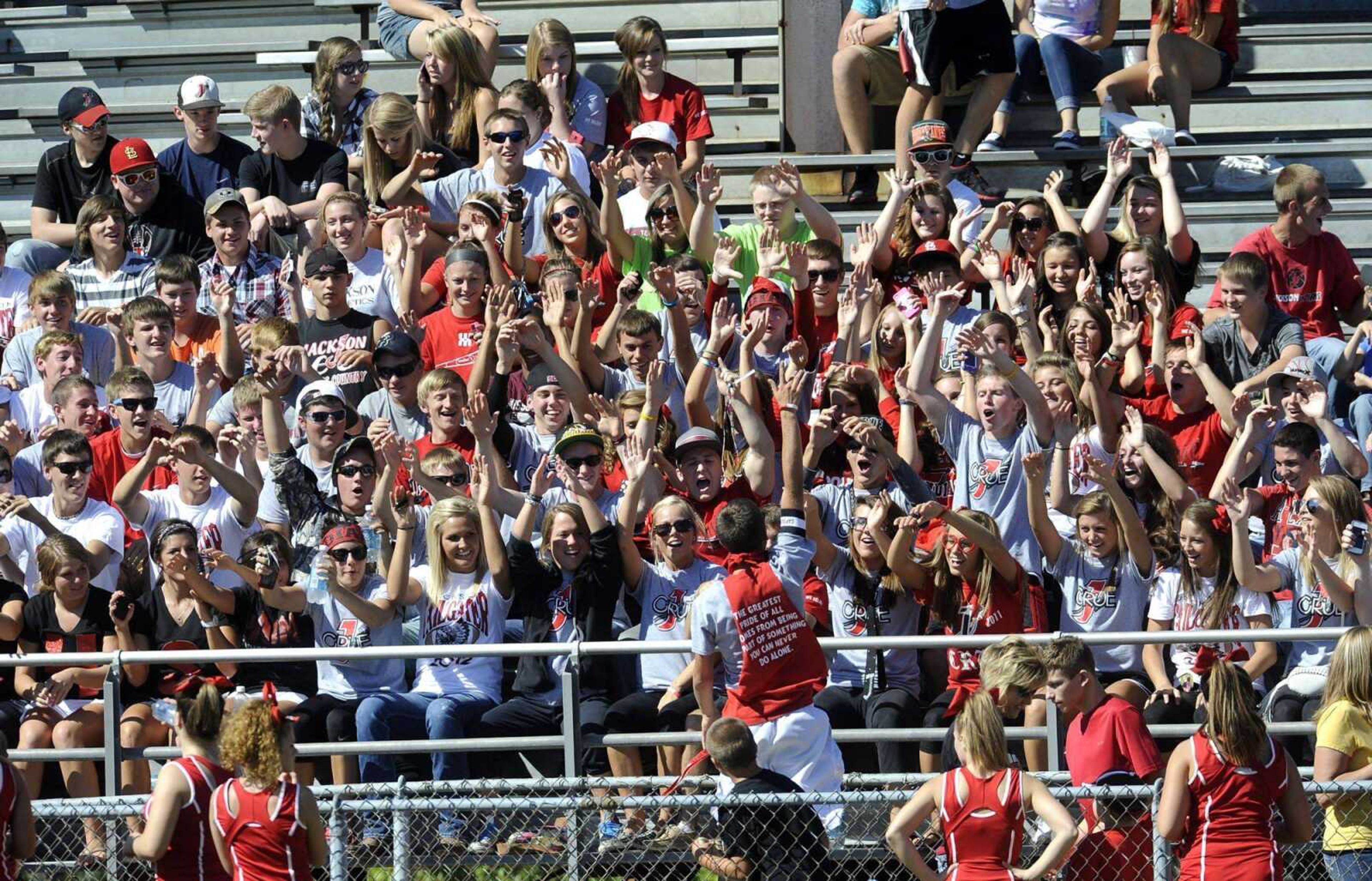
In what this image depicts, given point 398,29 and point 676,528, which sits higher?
point 398,29

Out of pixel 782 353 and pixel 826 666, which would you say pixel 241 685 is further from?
pixel 782 353

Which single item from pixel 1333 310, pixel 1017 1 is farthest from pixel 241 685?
pixel 1017 1

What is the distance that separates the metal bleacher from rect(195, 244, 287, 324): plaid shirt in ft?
8.79

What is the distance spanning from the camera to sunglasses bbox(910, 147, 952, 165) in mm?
11523

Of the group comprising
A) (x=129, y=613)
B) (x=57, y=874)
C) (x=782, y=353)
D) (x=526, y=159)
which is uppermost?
(x=526, y=159)

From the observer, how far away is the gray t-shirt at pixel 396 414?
10.3 m

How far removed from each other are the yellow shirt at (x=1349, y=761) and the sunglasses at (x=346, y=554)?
157 inches

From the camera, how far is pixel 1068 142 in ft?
41.4

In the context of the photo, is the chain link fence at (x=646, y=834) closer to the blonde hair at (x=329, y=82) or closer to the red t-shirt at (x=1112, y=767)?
the red t-shirt at (x=1112, y=767)

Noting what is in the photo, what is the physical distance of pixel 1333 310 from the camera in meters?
11.1

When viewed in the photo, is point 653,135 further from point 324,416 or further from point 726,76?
point 324,416

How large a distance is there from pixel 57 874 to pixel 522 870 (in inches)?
67.4

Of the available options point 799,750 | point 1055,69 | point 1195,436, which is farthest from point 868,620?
point 1055,69

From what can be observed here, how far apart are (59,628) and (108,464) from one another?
51.0 inches
